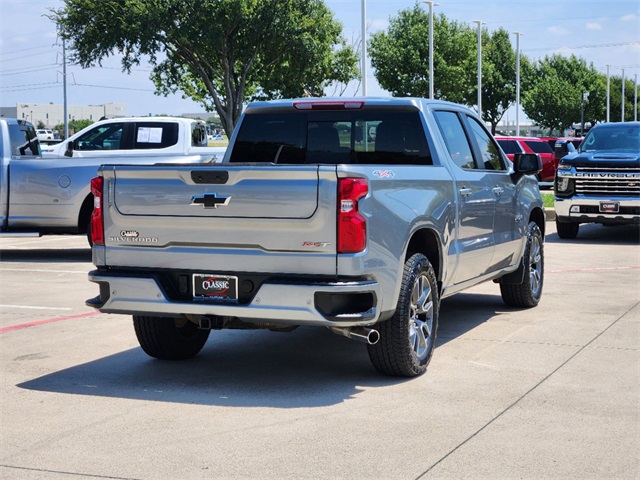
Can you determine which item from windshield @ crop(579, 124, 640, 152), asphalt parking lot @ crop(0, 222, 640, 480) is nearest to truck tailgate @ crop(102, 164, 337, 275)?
asphalt parking lot @ crop(0, 222, 640, 480)

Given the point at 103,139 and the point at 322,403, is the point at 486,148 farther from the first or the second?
the point at 103,139

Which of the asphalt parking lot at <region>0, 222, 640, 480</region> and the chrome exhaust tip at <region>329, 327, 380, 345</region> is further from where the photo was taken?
the chrome exhaust tip at <region>329, 327, 380, 345</region>

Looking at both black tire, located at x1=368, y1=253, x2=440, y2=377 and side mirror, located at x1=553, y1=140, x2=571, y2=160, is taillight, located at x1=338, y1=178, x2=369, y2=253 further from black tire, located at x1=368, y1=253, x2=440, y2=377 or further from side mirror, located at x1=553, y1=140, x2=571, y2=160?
side mirror, located at x1=553, y1=140, x2=571, y2=160

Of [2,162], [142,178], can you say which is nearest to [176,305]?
[142,178]

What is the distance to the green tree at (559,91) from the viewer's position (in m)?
94.0

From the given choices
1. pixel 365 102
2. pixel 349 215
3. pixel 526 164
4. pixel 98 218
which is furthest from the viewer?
pixel 526 164

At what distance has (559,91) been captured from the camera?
3716 inches

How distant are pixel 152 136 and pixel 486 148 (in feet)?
35.8

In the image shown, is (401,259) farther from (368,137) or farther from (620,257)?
(620,257)

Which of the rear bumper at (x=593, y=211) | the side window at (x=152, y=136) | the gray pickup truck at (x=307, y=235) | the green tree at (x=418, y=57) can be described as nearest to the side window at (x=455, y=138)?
the gray pickup truck at (x=307, y=235)

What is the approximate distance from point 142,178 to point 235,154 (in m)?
1.73

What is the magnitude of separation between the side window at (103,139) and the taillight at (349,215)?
13.4 meters

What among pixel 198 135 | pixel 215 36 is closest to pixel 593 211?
pixel 198 135

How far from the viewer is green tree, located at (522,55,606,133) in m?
94.0
